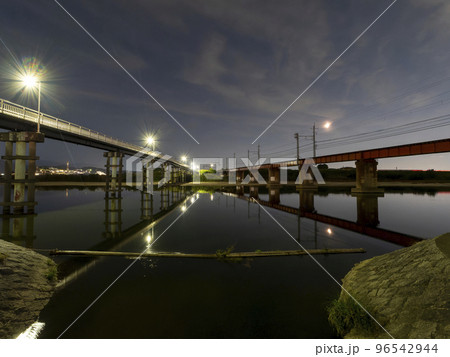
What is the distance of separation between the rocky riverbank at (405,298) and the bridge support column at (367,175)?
37825 millimetres

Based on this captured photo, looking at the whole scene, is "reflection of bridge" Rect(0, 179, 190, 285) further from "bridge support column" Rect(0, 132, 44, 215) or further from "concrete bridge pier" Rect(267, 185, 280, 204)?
"concrete bridge pier" Rect(267, 185, 280, 204)

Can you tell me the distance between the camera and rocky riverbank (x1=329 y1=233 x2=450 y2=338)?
3.47 m

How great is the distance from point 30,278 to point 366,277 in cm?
982

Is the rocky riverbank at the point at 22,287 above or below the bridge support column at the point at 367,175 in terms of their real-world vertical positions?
below

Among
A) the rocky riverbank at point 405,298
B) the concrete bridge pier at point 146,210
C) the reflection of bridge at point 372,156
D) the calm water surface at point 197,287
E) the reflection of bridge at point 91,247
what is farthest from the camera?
the reflection of bridge at point 372,156

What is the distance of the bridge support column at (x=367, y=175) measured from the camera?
3747 cm

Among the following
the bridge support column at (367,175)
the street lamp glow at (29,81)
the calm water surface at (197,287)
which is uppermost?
the street lamp glow at (29,81)

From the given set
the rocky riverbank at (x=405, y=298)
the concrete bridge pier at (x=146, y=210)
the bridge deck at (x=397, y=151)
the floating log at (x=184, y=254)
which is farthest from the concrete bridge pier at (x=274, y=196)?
the rocky riverbank at (x=405, y=298)

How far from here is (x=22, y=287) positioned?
548 centimetres

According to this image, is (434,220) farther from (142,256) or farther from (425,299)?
(142,256)

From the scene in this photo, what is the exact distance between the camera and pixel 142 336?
13.3 ft

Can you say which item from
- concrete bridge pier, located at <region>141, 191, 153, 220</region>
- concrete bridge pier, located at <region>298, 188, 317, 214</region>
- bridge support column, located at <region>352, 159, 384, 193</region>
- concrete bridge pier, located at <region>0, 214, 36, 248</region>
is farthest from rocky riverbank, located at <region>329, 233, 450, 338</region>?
bridge support column, located at <region>352, 159, 384, 193</region>

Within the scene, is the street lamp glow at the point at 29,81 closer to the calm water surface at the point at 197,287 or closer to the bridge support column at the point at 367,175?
the calm water surface at the point at 197,287
